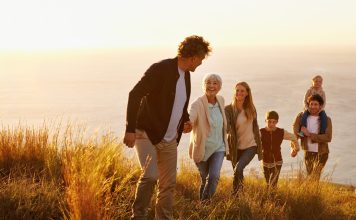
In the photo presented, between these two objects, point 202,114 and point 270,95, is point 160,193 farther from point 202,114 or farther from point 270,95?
point 270,95

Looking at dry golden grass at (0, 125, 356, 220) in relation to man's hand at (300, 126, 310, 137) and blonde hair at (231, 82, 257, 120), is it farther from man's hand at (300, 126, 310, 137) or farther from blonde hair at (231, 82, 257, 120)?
blonde hair at (231, 82, 257, 120)

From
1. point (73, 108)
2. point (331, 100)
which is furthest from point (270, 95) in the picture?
point (73, 108)

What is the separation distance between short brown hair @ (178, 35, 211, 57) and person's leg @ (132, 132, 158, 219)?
0.80m

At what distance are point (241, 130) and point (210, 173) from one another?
0.85 metres

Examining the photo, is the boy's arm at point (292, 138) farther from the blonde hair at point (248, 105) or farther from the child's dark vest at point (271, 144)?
the blonde hair at point (248, 105)

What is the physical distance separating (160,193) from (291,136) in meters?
2.74

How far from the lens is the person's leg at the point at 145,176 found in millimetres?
4062

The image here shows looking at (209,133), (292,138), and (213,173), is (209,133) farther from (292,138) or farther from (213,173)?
(292,138)

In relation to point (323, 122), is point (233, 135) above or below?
below

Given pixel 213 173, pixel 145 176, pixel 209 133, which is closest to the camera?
A: pixel 145 176

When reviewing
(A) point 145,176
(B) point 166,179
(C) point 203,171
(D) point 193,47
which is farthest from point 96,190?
(C) point 203,171

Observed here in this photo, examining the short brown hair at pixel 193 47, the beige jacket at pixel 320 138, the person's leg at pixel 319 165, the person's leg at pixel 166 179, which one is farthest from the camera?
the beige jacket at pixel 320 138

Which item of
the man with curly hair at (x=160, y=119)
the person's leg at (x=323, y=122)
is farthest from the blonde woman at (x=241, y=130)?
the man with curly hair at (x=160, y=119)

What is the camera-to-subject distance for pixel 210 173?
561cm
